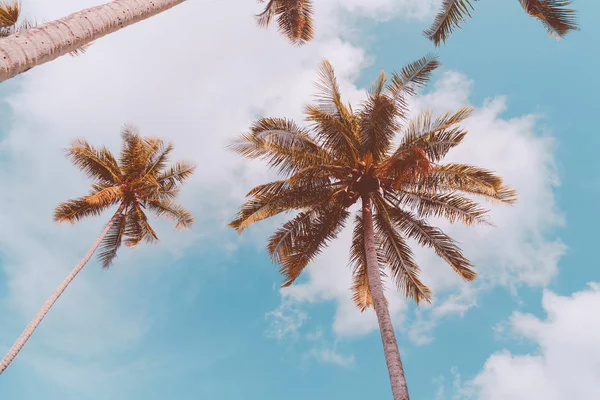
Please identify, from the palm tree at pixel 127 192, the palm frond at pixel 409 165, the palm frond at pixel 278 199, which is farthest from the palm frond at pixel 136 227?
the palm frond at pixel 409 165

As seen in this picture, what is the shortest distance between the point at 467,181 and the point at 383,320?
4423 millimetres

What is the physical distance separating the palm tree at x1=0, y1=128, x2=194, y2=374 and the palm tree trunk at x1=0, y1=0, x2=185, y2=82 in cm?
1304

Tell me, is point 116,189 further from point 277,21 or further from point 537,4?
point 537,4

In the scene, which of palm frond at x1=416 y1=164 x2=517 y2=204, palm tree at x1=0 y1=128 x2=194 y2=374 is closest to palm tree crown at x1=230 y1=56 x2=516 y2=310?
palm frond at x1=416 y1=164 x2=517 y2=204

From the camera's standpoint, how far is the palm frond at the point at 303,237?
42.5ft

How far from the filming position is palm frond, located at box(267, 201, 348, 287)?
1295cm

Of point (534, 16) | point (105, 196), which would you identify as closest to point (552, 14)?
point (534, 16)

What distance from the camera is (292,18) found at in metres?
15.5

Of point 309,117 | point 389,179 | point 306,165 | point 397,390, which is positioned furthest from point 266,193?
point 397,390

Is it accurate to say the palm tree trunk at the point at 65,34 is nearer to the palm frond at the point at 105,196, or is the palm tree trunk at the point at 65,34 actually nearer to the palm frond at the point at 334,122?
the palm frond at the point at 334,122

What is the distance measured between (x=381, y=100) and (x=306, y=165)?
2689 millimetres

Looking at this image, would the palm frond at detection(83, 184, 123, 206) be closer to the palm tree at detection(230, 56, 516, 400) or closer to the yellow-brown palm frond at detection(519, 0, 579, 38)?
the palm tree at detection(230, 56, 516, 400)

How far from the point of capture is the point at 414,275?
43.4 ft

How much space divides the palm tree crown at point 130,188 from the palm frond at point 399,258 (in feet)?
34.6
